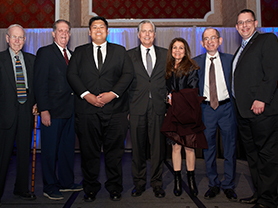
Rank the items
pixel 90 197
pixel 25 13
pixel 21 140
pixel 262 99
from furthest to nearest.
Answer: pixel 25 13
pixel 21 140
pixel 90 197
pixel 262 99

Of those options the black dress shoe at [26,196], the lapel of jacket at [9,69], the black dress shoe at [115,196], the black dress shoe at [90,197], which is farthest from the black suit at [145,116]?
the lapel of jacket at [9,69]

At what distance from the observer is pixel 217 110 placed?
8.23 feet

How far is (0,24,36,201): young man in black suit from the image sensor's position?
238 cm

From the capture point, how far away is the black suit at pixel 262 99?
2131 millimetres

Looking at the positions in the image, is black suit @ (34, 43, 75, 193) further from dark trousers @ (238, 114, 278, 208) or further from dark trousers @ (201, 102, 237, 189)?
dark trousers @ (238, 114, 278, 208)

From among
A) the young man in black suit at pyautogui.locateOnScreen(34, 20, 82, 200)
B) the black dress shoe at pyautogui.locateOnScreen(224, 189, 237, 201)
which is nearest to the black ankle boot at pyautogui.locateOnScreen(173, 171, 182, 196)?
the black dress shoe at pyautogui.locateOnScreen(224, 189, 237, 201)

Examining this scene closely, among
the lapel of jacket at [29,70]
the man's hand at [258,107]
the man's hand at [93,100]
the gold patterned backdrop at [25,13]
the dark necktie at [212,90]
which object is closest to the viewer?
the man's hand at [258,107]

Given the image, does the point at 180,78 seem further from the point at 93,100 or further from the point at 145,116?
A: the point at 93,100

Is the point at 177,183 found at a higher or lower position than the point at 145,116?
lower

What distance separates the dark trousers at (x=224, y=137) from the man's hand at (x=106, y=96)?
3.37ft

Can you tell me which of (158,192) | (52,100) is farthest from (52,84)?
(158,192)

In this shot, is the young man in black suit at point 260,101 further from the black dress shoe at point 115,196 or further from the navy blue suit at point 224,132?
the black dress shoe at point 115,196

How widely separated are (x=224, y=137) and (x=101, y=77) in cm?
146

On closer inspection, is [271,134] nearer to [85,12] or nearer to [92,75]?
[92,75]
